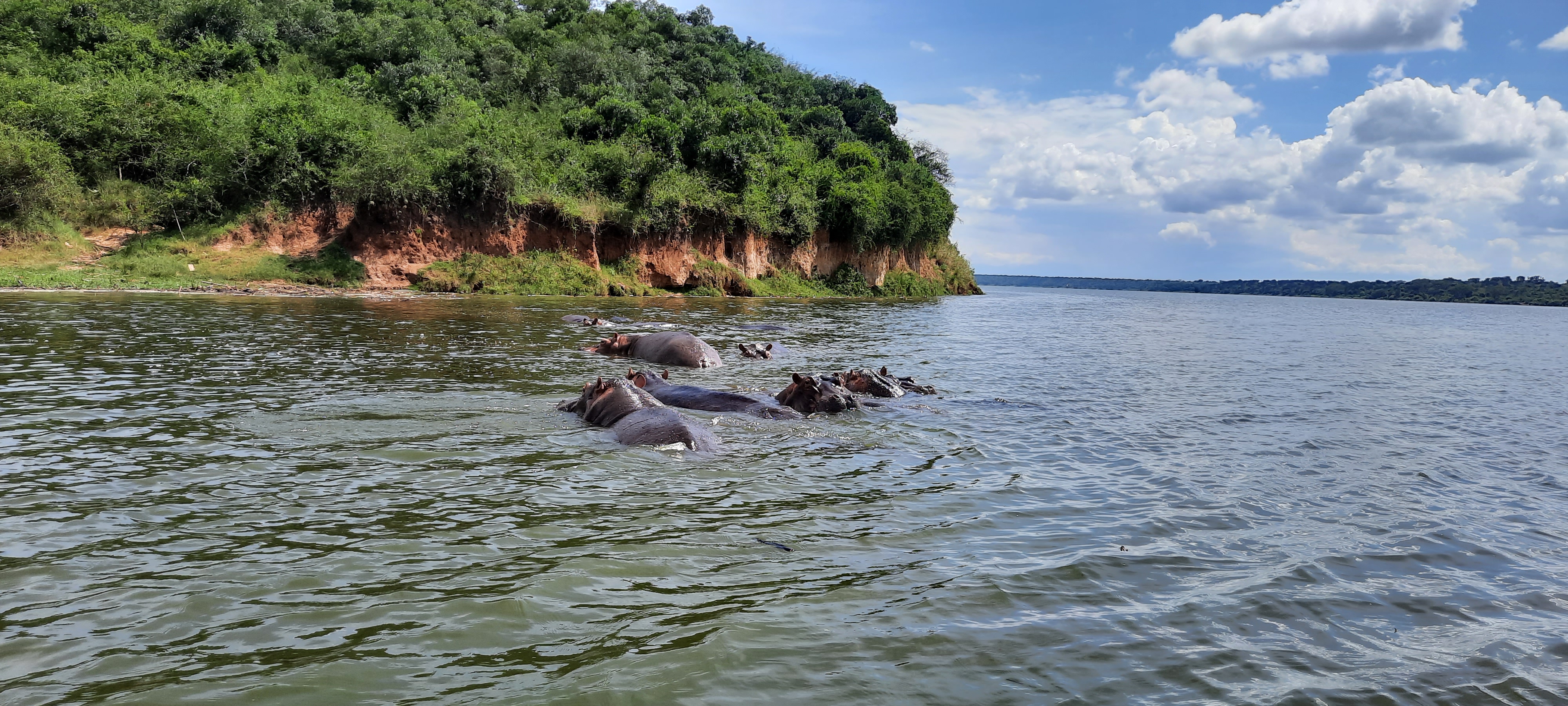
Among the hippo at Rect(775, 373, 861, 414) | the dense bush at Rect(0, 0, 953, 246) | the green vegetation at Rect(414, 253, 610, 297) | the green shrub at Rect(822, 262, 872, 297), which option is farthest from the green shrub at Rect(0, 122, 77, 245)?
Result: the green shrub at Rect(822, 262, 872, 297)

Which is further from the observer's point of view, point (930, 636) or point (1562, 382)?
point (1562, 382)

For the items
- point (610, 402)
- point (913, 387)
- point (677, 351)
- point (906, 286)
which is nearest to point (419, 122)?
point (677, 351)

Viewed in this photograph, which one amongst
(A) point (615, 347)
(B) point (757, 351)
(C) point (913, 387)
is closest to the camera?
(C) point (913, 387)

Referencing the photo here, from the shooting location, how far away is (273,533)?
5195 millimetres

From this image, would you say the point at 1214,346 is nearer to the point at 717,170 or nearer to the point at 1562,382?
the point at 1562,382

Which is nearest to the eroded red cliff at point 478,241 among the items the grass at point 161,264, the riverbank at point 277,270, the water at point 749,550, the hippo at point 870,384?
the riverbank at point 277,270

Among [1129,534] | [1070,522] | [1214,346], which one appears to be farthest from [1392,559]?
[1214,346]

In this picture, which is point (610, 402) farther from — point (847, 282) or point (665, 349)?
point (847, 282)

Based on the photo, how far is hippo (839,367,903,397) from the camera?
12391 millimetres

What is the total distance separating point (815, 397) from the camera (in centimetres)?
1082

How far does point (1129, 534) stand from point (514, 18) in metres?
75.0

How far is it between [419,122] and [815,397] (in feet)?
141

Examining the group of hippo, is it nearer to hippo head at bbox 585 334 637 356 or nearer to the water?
the water

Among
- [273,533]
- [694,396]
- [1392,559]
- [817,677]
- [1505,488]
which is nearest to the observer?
[817,677]
